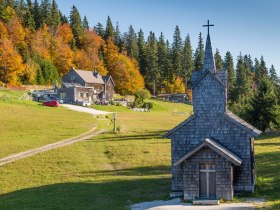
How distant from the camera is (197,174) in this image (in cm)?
2512

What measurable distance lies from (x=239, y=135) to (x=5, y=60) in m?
78.0

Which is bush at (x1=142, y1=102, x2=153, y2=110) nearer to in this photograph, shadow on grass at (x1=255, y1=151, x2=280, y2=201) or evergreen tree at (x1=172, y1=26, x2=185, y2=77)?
evergreen tree at (x1=172, y1=26, x2=185, y2=77)

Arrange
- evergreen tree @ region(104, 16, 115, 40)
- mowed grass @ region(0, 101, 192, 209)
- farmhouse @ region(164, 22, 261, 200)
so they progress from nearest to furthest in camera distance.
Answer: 1. farmhouse @ region(164, 22, 261, 200)
2. mowed grass @ region(0, 101, 192, 209)
3. evergreen tree @ region(104, 16, 115, 40)

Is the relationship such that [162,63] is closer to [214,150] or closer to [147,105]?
[147,105]

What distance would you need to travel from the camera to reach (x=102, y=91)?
327 ft

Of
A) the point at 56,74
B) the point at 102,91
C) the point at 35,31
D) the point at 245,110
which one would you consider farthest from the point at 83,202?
the point at 35,31

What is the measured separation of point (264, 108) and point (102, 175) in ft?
94.8

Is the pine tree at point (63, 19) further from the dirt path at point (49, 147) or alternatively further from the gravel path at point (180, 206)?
the gravel path at point (180, 206)

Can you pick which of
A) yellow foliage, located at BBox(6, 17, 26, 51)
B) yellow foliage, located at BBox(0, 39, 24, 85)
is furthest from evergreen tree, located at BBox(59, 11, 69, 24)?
yellow foliage, located at BBox(0, 39, 24, 85)

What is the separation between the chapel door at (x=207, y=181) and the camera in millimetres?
25047

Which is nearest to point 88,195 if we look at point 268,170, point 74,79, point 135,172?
point 135,172

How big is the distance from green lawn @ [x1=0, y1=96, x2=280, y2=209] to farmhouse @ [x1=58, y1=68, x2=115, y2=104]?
39728mm

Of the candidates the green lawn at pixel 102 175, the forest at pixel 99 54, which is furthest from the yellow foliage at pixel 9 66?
the green lawn at pixel 102 175

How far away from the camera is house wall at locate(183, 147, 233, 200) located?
80.7ft
